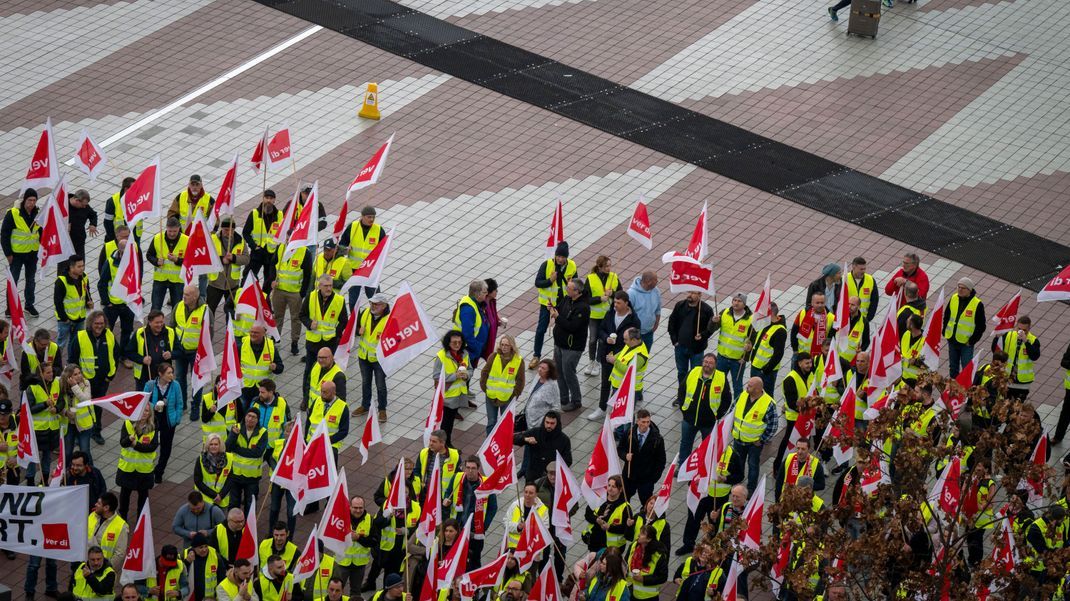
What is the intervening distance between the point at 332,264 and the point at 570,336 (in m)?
3.08

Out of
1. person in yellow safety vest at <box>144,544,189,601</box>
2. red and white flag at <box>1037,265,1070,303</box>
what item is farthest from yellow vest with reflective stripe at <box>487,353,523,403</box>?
red and white flag at <box>1037,265,1070,303</box>

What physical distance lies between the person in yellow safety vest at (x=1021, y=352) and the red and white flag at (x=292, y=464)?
8.19 metres

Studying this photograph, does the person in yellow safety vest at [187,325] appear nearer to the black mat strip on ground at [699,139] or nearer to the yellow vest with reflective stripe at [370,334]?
the yellow vest with reflective stripe at [370,334]

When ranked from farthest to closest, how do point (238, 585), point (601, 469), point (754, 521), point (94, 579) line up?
point (601, 469) < point (94, 579) < point (754, 521) < point (238, 585)

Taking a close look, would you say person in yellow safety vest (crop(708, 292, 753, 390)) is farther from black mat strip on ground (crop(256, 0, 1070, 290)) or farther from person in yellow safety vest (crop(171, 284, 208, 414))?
person in yellow safety vest (crop(171, 284, 208, 414))

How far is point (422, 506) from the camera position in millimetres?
16750

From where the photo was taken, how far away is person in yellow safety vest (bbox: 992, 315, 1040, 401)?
19594mm

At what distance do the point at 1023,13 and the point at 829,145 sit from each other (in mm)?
6895

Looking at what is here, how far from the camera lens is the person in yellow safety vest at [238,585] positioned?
51.4 feet

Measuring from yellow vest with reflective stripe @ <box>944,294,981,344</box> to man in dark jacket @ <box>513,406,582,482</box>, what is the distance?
536 cm

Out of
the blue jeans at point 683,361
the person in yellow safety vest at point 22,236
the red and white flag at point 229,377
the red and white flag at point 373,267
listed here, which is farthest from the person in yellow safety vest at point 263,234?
the blue jeans at point 683,361

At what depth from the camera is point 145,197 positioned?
20781 millimetres

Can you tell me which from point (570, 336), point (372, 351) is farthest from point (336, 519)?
point (570, 336)

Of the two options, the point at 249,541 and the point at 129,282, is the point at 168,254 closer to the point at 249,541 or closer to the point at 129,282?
the point at 129,282
